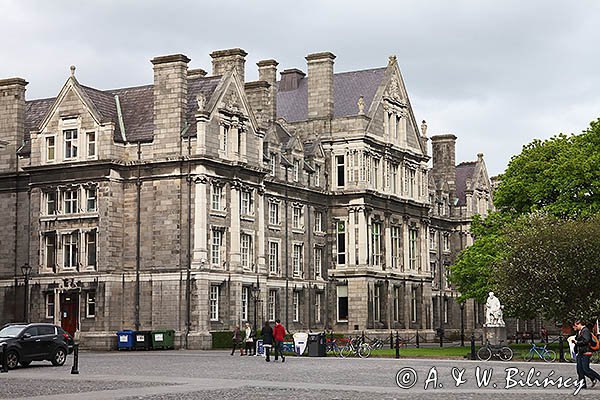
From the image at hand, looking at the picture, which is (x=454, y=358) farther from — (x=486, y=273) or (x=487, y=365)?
(x=486, y=273)

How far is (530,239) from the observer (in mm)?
49750

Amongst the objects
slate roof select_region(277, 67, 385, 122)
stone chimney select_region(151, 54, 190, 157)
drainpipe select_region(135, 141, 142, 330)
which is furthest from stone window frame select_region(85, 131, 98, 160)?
slate roof select_region(277, 67, 385, 122)

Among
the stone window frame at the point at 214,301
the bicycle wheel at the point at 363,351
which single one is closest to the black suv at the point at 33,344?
the bicycle wheel at the point at 363,351

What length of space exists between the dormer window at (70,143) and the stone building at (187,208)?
10cm

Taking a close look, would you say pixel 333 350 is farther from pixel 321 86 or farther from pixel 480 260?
pixel 321 86

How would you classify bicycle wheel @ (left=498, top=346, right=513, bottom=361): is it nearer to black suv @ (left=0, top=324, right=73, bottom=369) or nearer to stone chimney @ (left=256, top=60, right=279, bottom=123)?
black suv @ (left=0, top=324, right=73, bottom=369)

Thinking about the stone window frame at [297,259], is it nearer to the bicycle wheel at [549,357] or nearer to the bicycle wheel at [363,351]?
the bicycle wheel at [363,351]

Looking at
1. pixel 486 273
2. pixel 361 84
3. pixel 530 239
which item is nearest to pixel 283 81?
pixel 361 84

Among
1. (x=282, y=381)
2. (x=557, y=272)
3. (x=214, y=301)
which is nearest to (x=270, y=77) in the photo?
(x=214, y=301)

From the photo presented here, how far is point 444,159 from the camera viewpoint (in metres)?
101

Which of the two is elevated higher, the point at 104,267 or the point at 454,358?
the point at 104,267

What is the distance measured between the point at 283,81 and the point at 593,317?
42624 mm

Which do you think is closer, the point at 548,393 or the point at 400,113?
the point at 548,393

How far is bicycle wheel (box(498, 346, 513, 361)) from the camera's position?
150 feet
